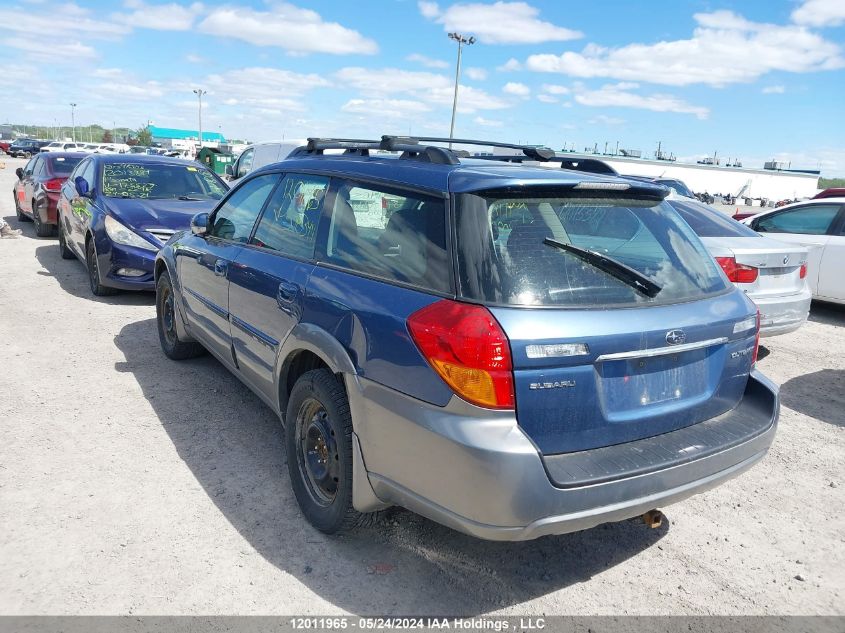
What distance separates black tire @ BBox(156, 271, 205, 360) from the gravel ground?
675mm

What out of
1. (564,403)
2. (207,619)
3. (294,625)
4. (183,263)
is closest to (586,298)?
(564,403)

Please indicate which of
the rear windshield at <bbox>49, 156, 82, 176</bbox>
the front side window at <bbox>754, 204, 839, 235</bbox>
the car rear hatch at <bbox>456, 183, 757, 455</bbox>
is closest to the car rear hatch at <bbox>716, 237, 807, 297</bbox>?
the front side window at <bbox>754, 204, 839, 235</bbox>

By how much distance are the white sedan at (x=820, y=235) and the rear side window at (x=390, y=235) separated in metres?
6.90

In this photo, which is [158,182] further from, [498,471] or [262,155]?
[262,155]

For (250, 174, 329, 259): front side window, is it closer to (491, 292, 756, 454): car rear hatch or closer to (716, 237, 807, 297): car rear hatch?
(491, 292, 756, 454): car rear hatch

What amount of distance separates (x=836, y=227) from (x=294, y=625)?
8.71 m

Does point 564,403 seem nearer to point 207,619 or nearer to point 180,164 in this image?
point 207,619

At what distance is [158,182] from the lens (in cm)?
850

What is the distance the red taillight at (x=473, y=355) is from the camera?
2.30 m

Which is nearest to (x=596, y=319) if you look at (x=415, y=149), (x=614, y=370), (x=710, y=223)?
(x=614, y=370)

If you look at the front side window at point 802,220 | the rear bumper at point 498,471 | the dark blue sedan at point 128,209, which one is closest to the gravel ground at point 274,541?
the rear bumper at point 498,471

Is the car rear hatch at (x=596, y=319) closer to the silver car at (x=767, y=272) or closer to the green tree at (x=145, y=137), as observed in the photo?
the silver car at (x=767, y=272)

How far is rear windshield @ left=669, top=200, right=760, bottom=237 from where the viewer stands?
20.9 ft

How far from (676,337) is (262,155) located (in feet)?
48.8
